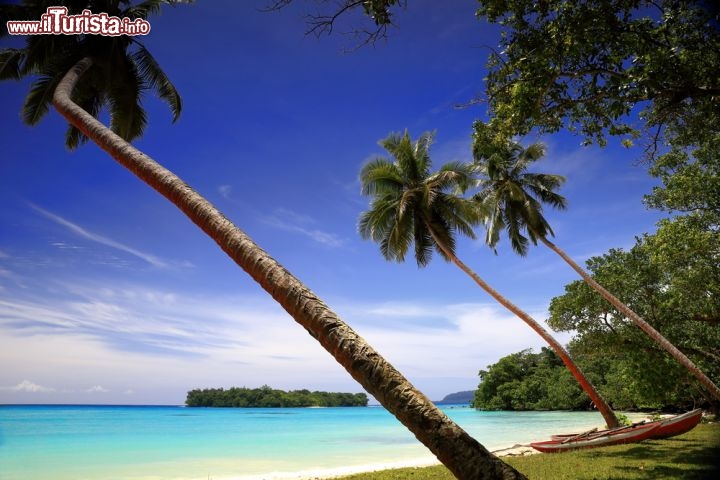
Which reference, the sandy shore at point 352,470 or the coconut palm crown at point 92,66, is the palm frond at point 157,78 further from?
the sandy shore at point 352,470

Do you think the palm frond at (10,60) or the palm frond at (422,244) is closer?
the palm frond at (10,60)

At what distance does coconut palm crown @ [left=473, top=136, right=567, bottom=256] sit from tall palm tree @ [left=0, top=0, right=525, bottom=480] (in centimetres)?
1547

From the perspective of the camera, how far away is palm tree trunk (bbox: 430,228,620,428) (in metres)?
15.7

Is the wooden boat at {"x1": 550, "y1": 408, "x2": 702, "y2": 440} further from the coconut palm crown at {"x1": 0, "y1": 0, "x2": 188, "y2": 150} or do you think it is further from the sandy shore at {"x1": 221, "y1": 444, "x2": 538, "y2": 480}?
the coconut palm crown at {"x1": 0, "y1": 0, "x2": 188, "y2": 150}

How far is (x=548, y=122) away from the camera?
765 cm

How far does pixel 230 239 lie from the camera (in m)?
3.82

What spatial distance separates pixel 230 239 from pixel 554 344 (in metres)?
15.7

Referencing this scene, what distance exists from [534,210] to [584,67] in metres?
13.3

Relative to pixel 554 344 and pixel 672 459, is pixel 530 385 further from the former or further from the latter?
pixel 672 459

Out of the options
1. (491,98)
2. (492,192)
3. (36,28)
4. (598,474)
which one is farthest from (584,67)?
(492,192)

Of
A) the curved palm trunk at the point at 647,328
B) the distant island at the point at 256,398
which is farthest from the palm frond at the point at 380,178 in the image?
the distant island at the point at 256,398

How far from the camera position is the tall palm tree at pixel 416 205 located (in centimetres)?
1869

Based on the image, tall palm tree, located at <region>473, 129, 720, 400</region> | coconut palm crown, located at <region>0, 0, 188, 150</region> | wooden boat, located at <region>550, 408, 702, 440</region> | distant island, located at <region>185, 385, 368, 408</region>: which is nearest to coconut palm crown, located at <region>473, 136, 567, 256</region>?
tall palm tree, located at <region>473, 129, 720, 400</region>

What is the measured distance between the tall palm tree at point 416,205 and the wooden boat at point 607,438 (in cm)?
680
